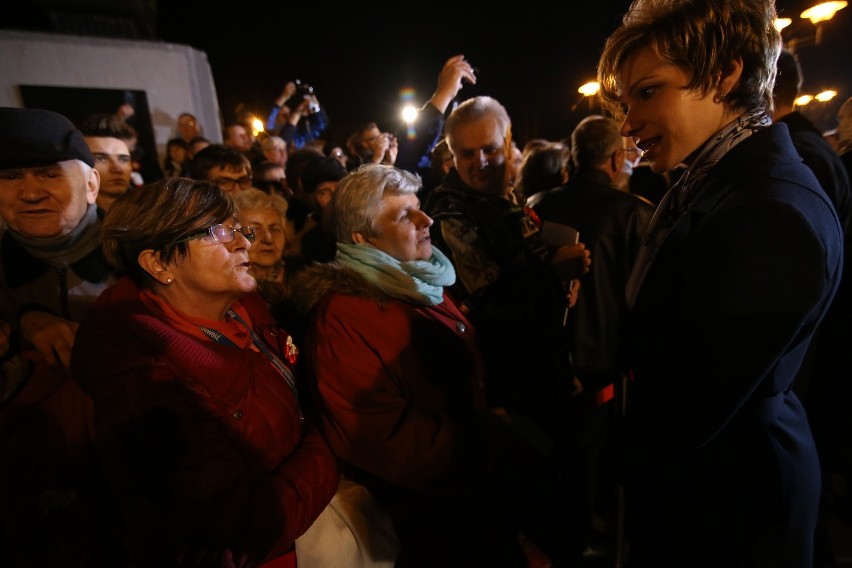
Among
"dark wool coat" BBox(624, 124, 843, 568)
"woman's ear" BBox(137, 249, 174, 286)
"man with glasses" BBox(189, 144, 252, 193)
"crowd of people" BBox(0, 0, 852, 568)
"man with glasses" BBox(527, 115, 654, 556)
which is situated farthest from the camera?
"man with glasses" BBox(189, 144, 252, 193)

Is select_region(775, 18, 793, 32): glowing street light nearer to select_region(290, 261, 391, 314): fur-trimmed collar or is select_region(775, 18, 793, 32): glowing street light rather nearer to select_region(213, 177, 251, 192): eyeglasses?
select_region(290, 261, 391, 314): fur-trimmed collar

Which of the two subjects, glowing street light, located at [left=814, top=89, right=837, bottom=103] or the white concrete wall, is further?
glowing street light, located at [left=814, top=89, right=837, bottom=103]

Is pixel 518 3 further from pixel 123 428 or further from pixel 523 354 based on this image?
pixel 123 428

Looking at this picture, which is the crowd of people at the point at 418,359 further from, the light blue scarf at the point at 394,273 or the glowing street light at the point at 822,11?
the glowing street light at the point at 822,11

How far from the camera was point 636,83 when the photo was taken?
4.46 ft

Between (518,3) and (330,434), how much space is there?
65.6 ft

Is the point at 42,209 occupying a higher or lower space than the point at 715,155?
lower

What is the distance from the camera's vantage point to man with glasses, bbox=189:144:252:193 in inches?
120

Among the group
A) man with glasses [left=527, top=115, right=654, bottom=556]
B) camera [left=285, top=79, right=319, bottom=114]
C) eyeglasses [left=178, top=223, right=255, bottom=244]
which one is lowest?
man with glasses [left=527, top=115, right=654, bottom=556]

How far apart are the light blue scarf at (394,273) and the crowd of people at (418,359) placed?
0.04 feet

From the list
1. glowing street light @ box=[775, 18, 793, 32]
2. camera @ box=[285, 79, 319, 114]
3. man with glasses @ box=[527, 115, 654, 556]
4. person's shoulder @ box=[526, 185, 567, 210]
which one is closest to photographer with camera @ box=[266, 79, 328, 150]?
camera @ box=[285, 79, 319, 114]

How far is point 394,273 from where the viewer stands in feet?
5.83

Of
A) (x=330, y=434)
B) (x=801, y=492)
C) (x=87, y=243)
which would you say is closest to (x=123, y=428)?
(x=330, y=434)

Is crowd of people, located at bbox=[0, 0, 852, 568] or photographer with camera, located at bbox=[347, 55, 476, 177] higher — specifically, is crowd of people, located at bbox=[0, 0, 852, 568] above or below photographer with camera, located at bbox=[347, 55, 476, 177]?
below
